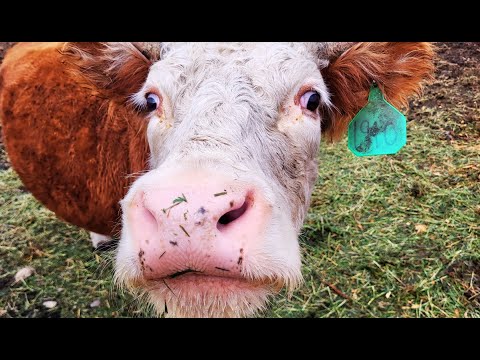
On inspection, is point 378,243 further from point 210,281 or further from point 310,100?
point 210,281

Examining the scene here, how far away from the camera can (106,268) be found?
2445 millimetres

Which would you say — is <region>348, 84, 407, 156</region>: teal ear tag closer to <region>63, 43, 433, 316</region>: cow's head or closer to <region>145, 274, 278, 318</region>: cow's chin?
<region>63, 43, 433, 316</region>: cow's head

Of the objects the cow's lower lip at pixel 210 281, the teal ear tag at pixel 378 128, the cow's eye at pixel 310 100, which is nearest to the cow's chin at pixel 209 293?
the cow's lower lip at pixel 210 281

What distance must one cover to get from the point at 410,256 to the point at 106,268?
1723 mm

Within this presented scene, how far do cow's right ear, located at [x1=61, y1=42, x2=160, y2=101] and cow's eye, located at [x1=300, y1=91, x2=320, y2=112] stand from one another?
2.06ft

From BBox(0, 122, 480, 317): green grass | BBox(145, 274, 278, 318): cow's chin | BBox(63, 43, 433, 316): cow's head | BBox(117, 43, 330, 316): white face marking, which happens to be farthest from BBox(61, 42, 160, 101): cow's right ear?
BBox(0, 122, 480, 317): green grass

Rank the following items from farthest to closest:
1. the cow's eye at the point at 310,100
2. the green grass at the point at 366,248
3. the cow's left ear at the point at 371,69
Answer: the green grass at the point at 366,248 → the cow's left ear at the point at 371,69 → the cow's eye at the point at 310,100

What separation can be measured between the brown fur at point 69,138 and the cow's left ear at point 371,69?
3.00 feet

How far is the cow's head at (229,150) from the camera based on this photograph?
96 cm

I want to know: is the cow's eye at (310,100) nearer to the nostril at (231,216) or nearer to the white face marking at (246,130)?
the white face marking at (246,130)

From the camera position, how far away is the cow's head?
96cm
